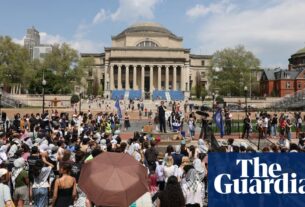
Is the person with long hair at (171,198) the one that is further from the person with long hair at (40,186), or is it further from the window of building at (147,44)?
the window of building at (147,44)

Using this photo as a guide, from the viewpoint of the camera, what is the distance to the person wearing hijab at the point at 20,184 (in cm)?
958

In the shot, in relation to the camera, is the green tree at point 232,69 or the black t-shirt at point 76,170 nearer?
the black t-shirt at point 76,170

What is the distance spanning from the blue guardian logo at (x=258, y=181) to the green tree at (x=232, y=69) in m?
90.3

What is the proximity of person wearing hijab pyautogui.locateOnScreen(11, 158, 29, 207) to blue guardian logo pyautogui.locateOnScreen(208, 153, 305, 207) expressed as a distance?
4.99 meters

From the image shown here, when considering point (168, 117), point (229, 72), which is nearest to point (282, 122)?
point (168, 117)

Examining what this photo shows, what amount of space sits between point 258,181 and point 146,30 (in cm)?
13480

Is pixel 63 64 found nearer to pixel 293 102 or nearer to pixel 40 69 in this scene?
pixel 40 69

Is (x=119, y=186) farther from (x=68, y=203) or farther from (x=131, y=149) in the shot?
(x=131, y=149)

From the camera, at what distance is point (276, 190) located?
609 cm

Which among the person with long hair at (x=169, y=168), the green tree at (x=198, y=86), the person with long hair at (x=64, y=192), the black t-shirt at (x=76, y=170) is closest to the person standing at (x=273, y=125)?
the person with long hair at (x=169, y=168)

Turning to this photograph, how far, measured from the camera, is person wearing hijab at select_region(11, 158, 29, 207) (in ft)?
31.4

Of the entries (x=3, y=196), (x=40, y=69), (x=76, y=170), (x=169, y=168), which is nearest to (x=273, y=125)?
(x=169, y=168)

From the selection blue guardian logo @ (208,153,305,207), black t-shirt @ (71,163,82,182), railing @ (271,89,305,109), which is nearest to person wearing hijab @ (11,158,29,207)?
black t-shirt @ (71,163,82,182)

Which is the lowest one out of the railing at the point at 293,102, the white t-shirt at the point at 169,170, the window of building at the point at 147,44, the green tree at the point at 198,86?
the white t-shirt at the point at 169,170
